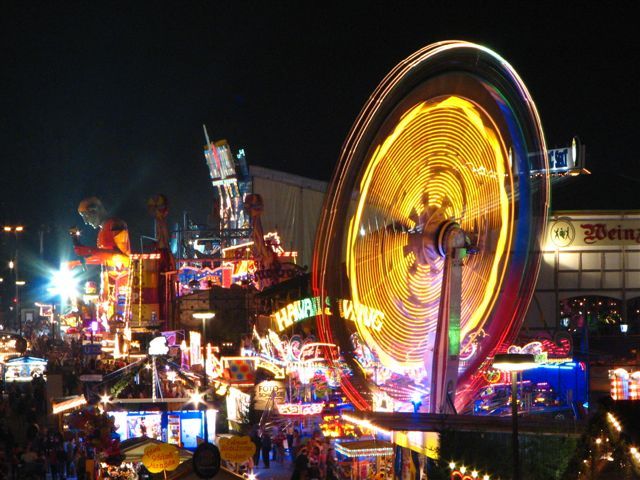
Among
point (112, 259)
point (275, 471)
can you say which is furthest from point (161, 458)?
Result: point (112, 259)

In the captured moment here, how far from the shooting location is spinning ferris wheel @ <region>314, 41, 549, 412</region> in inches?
818

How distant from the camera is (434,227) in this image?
21750 millimetres

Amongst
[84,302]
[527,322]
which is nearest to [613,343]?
[527,322]

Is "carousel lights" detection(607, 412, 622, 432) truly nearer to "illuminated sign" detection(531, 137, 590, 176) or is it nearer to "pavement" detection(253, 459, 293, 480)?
"pavement" detection(253, 459, 293, 480)

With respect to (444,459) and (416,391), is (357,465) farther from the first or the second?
(444,459)

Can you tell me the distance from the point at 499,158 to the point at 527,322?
24.1 metres

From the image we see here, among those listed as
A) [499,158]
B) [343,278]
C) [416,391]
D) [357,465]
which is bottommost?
[357,465]

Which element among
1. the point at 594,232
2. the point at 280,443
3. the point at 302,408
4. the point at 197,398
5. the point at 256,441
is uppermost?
the point at 594,232

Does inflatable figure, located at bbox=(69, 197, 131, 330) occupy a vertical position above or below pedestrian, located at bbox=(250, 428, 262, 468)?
above

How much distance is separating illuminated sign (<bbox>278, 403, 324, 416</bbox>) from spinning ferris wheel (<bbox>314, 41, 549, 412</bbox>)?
6.01 metres

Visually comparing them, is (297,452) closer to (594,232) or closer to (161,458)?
(161,458)

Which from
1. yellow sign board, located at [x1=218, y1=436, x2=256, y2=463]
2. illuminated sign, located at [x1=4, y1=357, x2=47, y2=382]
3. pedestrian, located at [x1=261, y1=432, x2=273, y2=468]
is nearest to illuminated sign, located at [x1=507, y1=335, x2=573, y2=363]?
pedestrian, located at [x1=261, y1=432, x2=273, y2=468]

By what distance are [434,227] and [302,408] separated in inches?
363

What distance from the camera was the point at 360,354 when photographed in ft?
71.9
